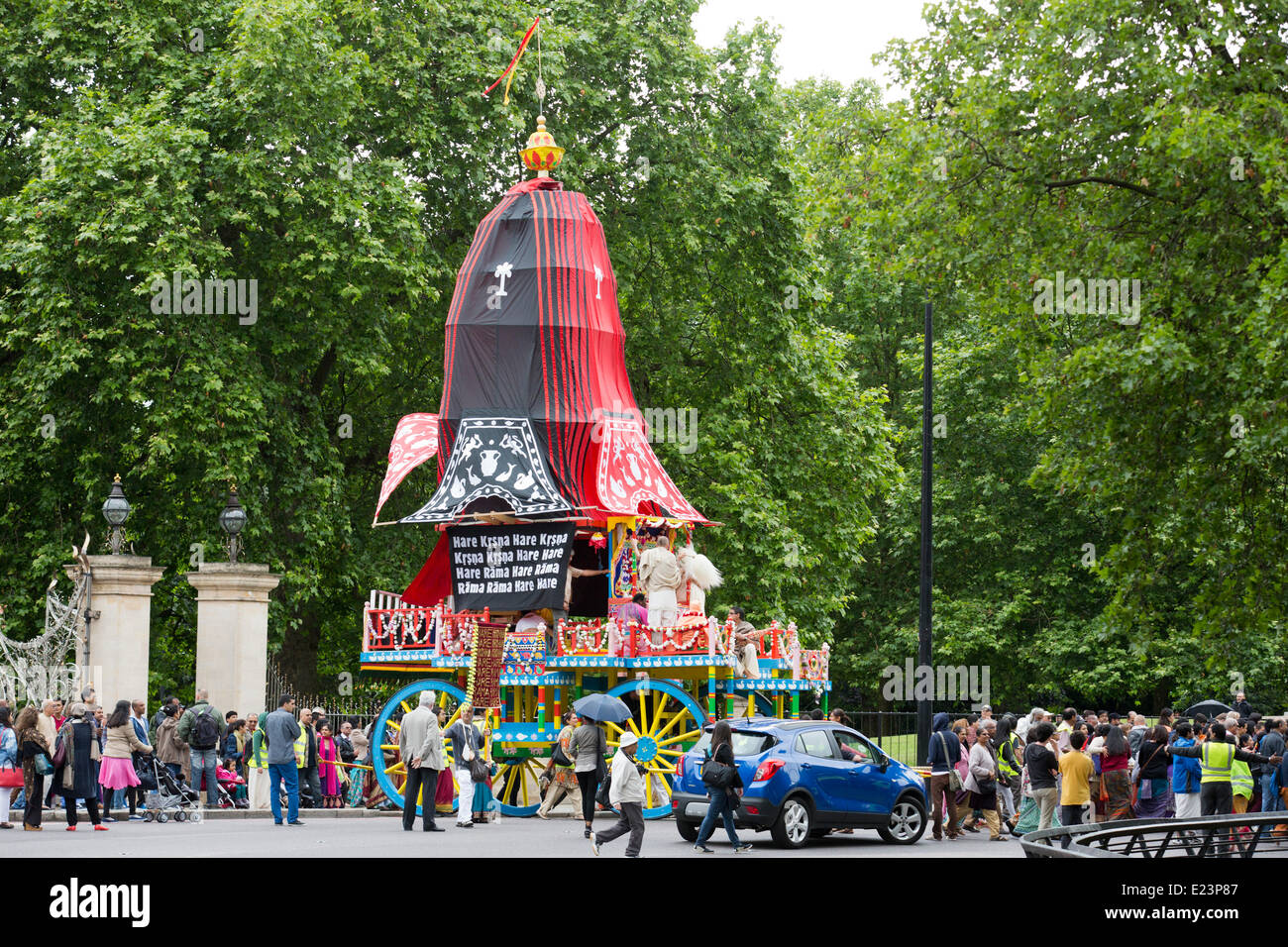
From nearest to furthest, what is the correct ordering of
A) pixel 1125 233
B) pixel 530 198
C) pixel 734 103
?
pixel 1125 233 → pixel 530 198 → pixel 734 103

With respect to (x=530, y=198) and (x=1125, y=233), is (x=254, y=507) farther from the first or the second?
(x=1125, y=233)

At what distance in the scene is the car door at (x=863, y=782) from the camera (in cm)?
1998

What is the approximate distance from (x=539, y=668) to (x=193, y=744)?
18.9 ft

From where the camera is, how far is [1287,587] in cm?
2266

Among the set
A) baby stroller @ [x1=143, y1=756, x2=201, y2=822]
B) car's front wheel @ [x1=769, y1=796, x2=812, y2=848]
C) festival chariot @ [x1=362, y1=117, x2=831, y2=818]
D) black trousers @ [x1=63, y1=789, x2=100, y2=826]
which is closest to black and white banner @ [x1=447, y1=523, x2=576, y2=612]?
festival chariot @ [x1=362, y1=117, x2=831, y2=818]

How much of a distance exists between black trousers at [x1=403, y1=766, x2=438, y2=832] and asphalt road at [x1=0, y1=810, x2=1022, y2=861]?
0.27 metres

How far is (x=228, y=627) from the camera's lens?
27.6 meters

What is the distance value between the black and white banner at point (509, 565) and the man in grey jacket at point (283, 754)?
3.16 metres

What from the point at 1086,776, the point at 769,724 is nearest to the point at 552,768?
the point at 769,724

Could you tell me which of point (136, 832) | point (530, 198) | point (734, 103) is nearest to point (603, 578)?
point (530, 198)

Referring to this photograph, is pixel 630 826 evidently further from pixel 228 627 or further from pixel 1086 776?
pixel 228 627

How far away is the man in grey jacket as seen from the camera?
2250 centimetres

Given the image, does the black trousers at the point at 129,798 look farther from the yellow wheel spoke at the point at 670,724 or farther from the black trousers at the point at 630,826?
the black trousers at the point at 630,826

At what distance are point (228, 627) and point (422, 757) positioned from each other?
7273mm
